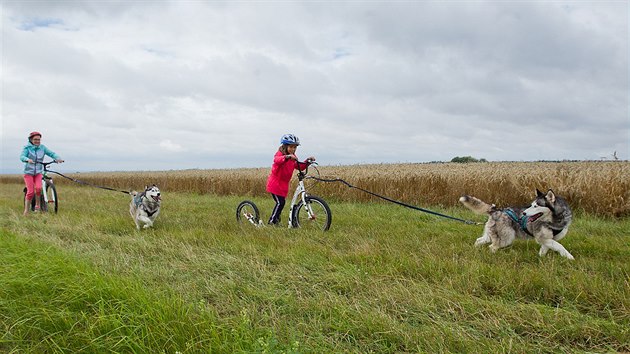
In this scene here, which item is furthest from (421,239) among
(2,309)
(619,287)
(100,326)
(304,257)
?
(2,309)

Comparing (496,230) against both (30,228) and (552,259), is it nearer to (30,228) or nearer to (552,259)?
(552,259)

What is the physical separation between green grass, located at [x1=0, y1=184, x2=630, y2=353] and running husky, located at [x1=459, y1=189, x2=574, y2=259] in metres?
0.21

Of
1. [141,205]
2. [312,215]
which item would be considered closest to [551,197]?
[312,215]

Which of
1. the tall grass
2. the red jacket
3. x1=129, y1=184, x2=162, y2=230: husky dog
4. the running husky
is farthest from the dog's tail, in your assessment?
x1=129, y1=184, x2=162, y2=230: husky dog

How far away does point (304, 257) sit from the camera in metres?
5.27

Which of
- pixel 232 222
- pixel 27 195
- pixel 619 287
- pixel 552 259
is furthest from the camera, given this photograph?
pixel 27 195

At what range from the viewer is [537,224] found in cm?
556

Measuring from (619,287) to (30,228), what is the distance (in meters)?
10.4

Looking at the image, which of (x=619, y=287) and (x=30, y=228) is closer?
(x=619, y=287)

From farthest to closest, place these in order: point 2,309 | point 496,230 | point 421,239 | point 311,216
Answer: point 311,216 → point 421,239 → point 496,230 → point 2,309

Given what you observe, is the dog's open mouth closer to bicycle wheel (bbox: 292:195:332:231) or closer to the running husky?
the running husky

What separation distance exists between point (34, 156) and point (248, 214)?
713 cm

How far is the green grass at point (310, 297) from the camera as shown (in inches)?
112

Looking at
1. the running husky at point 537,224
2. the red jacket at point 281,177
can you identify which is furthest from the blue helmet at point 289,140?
the running husky at point 537,224
